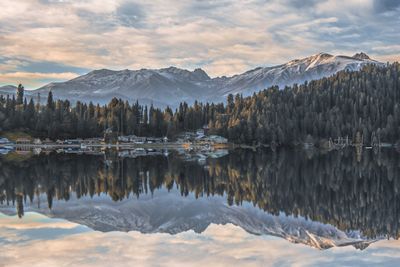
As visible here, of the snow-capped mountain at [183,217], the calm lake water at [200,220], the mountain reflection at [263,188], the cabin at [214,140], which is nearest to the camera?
the calm lake water at [200,220]

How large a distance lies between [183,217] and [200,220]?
6.07 ft

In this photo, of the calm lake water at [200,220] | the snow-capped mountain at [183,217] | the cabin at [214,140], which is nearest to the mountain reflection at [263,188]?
the calm lake water at [200,220]

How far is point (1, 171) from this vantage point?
65.9 meters

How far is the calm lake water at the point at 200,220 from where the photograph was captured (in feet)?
73.2

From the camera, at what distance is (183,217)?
34062 millimetres

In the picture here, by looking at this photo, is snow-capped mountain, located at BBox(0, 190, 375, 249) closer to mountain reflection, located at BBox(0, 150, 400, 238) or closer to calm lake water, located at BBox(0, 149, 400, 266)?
calm lake water, located at BBox(0, 149, 400, 266)

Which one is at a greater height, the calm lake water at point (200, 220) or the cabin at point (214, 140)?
the calm lake water at point (200, 220)

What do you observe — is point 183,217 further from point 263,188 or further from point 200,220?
point 263,188

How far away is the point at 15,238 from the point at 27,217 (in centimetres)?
672

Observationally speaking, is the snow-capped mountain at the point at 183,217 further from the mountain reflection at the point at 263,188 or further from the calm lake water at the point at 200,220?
the mountain reflection at the point at 263,188

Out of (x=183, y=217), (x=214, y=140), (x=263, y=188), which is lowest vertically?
(x=214, y=140)

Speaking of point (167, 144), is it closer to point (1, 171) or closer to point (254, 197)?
point (1, 171)

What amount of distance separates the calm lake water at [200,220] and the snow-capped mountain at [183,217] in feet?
0.21

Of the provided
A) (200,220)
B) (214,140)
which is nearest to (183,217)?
(200,220)
